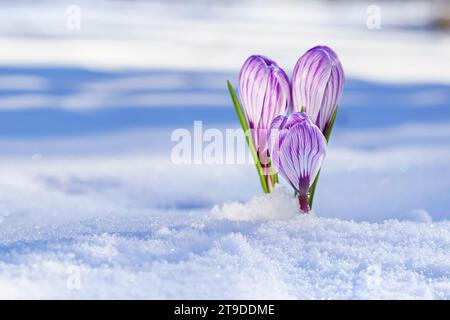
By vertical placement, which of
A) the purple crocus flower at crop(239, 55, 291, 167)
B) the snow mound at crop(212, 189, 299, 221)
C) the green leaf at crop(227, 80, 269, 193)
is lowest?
the snow mound at crop(212, 189, 299, 221)

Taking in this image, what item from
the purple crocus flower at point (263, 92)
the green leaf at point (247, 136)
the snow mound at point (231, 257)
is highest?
the purple crocus flower at point (263, 92)

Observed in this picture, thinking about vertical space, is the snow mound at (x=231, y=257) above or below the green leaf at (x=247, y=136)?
below

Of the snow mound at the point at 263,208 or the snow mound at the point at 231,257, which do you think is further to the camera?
the snow mound at the point at 263,208

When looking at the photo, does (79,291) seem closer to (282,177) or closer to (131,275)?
(131,275)

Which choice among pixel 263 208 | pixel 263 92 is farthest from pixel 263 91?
pixel 263 208

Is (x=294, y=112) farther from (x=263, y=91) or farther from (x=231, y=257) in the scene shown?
(x=231, y=257)
